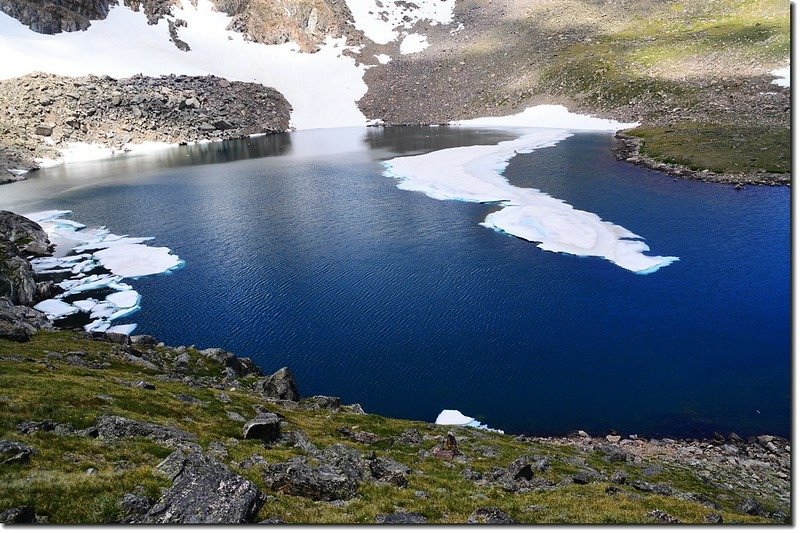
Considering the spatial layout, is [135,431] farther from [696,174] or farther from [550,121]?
[550,121]

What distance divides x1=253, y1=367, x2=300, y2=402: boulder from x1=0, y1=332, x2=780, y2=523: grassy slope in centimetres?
137

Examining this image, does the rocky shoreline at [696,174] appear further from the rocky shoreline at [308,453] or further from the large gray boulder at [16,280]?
the large gray boulder at [16,280]

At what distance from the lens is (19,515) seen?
11992 mm

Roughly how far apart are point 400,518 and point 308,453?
22.4 ft

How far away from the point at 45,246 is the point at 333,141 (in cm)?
8831

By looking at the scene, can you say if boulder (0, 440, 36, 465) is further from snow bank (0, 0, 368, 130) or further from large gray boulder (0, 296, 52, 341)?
snow bank (0, 0, 368, 130)

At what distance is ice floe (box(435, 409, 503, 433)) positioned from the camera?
2975 centimetres

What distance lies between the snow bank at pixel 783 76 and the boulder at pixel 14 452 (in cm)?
13902

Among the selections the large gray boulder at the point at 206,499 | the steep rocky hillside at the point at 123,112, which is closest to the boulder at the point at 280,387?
the large gray boulder at the point at 206,499

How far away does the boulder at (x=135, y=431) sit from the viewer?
722 inches

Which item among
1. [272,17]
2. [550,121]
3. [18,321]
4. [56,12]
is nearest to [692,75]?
[550,121]

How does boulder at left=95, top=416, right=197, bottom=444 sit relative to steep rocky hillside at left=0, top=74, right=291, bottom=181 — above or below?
below

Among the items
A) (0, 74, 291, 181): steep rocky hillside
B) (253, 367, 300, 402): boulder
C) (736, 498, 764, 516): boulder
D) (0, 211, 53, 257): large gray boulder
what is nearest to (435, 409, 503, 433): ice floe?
(253, 367, 300, 402): boulder

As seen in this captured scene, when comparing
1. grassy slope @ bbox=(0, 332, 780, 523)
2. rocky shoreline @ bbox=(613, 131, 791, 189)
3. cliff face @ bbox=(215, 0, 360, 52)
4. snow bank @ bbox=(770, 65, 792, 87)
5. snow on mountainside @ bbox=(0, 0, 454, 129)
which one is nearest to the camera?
grassy slope @ bbox=(0, 332, 780, 523)
